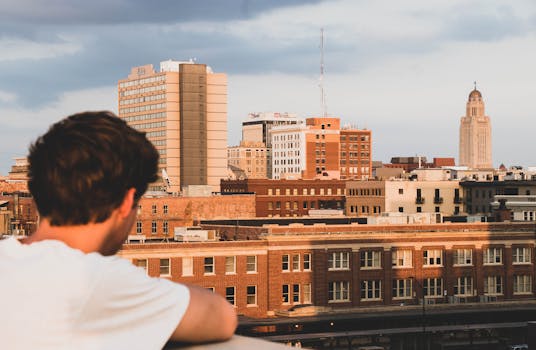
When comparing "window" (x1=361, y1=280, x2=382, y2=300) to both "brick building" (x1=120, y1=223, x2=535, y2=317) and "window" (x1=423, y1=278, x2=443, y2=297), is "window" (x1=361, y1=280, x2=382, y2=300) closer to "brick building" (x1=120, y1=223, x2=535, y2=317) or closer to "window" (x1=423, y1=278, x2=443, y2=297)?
"brick building" (x1=120, y1=223, x2=535, y2=317)

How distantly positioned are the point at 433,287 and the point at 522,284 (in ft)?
22.6

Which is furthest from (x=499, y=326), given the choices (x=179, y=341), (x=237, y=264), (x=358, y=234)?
(x=179, y=341)

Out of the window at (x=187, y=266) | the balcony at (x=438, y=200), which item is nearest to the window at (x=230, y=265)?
the window at (x=187, y=266)

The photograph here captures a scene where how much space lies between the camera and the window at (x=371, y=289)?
74.2 meters

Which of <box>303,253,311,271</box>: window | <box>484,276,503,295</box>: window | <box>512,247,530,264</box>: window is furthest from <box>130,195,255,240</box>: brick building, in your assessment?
<box>303,253,311,271</box>: window

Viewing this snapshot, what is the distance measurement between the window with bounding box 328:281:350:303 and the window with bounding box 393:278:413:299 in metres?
3.64

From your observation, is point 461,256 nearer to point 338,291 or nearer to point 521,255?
point 521,255

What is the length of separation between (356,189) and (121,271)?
157 meters

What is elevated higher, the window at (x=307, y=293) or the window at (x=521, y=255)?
→ the window at (x=521, y=255)

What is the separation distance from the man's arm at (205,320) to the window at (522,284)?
251ft

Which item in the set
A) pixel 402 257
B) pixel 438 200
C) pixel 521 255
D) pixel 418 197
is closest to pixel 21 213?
pixel 418 197

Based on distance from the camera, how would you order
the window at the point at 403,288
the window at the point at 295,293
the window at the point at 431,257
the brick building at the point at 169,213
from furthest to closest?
the brick building at the point at 169,213, the window at the point at 431,257, the window at the point at 403,288, the window at the point at 295,293

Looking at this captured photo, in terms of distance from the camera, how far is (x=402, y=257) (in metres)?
76.1

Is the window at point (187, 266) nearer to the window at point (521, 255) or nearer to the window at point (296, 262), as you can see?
the window at point (296, 262)
